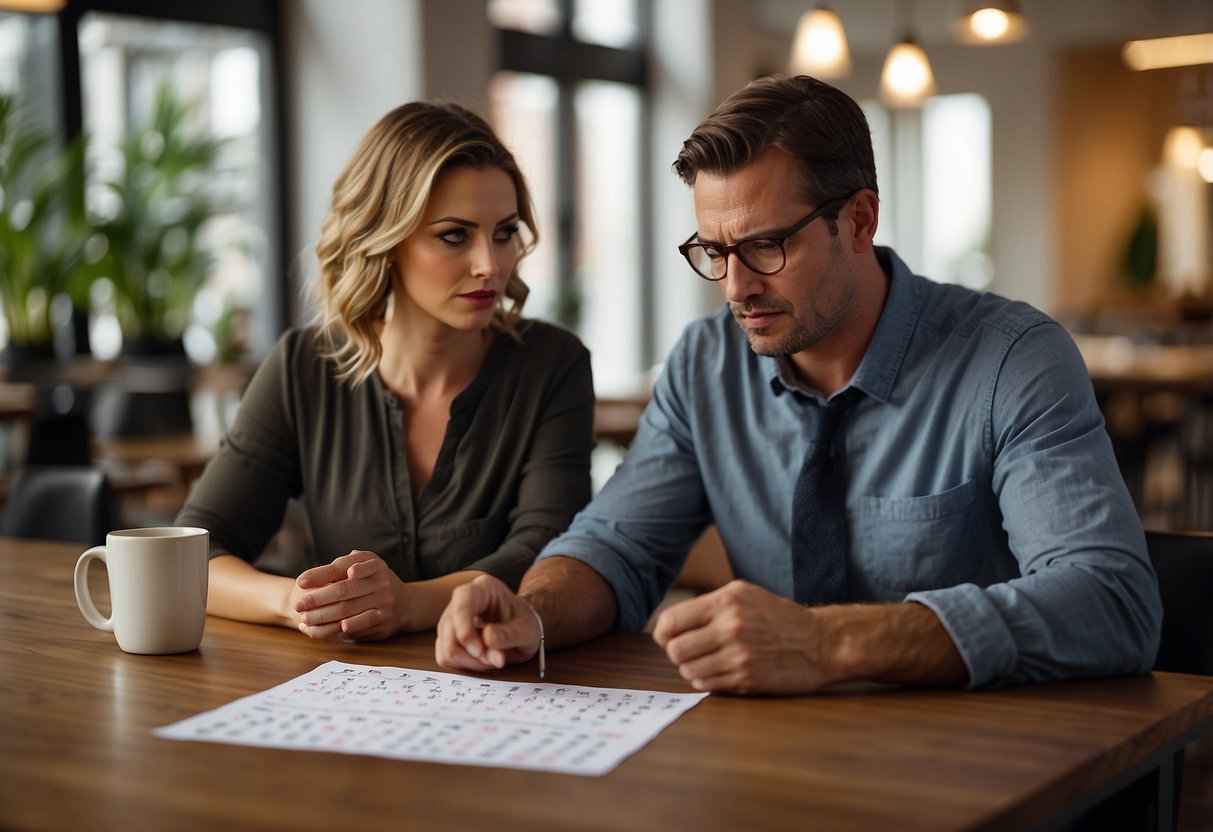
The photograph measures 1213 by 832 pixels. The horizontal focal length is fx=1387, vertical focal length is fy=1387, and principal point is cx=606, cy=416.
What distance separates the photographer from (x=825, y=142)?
5.43 feet

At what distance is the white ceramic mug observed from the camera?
1476 millimetres

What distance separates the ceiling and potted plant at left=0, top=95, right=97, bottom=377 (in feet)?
18.8

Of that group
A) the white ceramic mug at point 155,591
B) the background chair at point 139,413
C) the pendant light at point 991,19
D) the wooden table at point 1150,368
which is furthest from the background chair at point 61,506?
the wooden table at point 1150,368

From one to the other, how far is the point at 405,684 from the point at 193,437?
12.1 ft

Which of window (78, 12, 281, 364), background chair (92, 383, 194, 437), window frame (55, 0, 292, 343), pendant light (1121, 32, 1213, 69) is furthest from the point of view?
pendant light (1121, 32, 1213, 69)

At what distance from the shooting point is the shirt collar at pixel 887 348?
5.57ft

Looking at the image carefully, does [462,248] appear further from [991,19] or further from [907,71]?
[907,71]

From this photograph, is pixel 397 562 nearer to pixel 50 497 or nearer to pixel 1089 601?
pixel 50 497

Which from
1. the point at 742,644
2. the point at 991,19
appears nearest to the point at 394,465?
the point at 742,644

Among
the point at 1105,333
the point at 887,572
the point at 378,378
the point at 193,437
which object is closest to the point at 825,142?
the point at 887,572

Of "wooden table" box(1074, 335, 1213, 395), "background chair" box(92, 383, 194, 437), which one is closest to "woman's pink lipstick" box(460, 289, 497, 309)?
"background chair" box(92, 383, 194, 437)

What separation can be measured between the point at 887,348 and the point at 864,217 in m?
0.17

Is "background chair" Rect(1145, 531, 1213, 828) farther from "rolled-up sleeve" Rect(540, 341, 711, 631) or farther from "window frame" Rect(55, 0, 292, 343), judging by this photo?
"window frame" Rect(55, 0, 292, 343)

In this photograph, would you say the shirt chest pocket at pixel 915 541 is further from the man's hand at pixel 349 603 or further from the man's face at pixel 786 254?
the man's hand at pixel 349 603
